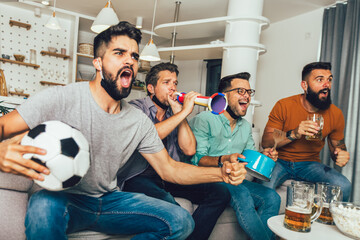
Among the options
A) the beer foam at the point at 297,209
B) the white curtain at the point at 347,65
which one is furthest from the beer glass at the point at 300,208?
the white curtain at the point at 347,65

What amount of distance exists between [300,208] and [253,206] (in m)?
0.48

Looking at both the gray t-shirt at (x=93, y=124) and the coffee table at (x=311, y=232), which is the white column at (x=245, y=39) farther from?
the gray t-shirt at (x=93, y=124)

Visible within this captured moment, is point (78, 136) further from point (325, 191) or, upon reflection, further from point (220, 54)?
point (220, 54)

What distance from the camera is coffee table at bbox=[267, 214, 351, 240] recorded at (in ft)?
3.84

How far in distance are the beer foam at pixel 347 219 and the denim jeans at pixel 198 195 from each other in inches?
23.5

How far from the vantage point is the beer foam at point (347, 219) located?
1.19 m

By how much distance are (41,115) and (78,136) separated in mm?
224

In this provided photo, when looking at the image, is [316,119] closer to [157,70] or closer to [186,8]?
[157,70]

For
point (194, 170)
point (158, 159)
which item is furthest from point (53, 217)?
point (194, 170)

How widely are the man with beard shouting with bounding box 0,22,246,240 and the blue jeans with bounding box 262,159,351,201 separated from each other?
1151 millimetres

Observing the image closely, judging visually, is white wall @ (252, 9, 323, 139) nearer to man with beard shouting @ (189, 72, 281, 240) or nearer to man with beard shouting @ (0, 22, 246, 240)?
man with beard shouting @ (189, 72, 281, 240)

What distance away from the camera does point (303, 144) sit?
2.45 meters

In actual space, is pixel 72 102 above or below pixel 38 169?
above

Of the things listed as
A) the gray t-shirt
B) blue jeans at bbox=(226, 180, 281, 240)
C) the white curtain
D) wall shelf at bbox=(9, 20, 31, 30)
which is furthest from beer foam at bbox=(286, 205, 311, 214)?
wall shelf at bbox=(9, 20, 31, 30)
